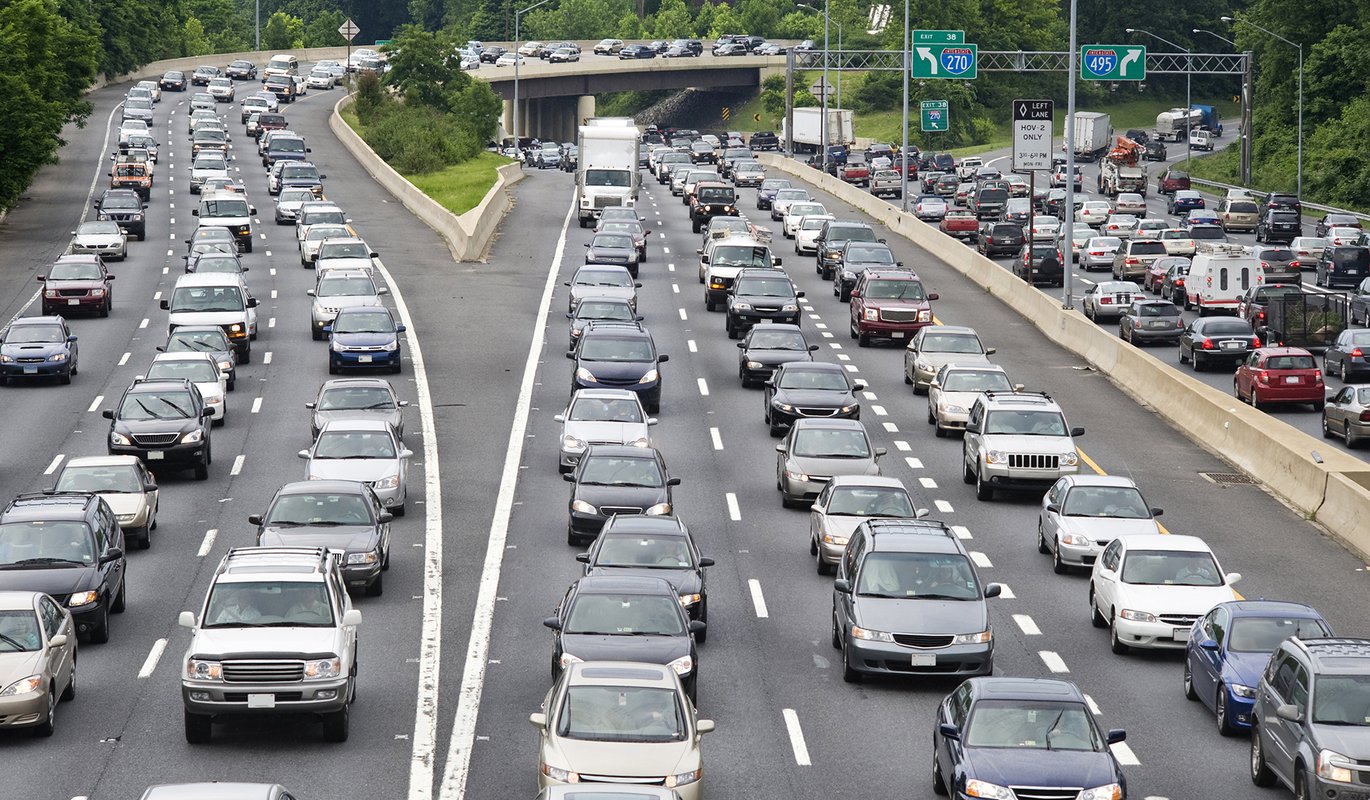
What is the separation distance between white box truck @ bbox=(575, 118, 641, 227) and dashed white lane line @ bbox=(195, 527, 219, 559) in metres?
45.1

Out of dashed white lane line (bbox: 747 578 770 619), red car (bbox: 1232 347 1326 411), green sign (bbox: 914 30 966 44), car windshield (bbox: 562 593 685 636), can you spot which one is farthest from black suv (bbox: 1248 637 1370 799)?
green sign (bbox: 914 30 966 44)

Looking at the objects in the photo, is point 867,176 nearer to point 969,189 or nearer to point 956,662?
point 969,189

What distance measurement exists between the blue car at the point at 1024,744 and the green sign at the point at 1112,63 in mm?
53685

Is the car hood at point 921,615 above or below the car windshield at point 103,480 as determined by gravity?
below

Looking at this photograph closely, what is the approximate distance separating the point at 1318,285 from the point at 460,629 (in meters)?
46.6

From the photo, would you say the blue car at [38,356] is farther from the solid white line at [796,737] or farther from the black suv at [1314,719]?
the black suv at [1314,719]

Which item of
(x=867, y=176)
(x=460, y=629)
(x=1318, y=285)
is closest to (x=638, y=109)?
(x=867, y=176)

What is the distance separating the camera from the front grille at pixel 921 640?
868 inches

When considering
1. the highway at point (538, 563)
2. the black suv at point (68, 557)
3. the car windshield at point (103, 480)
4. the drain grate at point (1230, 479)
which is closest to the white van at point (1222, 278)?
the highway at point (538, 563)

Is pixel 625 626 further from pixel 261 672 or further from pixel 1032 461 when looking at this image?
pixel 1032 461

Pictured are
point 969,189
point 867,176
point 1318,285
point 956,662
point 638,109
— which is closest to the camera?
point 956,662

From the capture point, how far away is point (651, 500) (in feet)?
95.5

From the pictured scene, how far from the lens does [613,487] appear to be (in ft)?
96.8

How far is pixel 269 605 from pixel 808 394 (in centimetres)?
1859
